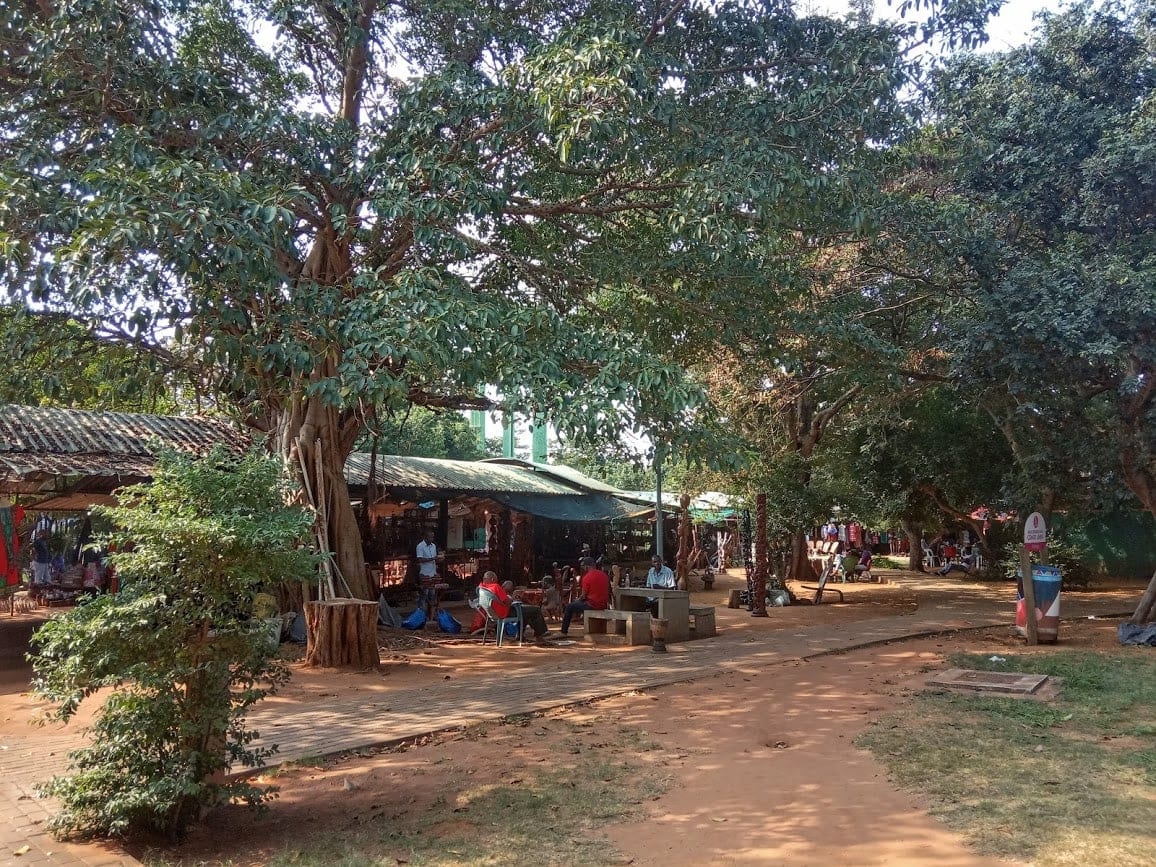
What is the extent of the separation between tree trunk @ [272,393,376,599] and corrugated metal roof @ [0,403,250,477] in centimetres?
87

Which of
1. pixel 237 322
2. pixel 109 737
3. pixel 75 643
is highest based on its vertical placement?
pixel 237 322

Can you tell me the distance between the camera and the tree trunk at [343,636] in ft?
32.4

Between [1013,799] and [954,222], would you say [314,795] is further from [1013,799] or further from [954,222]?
[954,222]

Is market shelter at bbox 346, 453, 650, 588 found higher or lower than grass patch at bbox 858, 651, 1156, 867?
higher

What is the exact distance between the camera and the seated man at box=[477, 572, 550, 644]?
39.6 ft

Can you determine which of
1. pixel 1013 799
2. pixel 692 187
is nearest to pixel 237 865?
pixel 1013 799

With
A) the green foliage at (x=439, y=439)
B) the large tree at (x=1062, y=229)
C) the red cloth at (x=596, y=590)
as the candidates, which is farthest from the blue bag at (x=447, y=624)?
the green foliage at (x=439, y=439)

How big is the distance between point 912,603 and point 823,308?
8.51 metres

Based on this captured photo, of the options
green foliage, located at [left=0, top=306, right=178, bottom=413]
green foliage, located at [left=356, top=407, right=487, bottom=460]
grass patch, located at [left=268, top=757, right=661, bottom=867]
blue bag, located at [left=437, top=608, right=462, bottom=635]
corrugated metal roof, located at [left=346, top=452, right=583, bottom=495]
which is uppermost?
green foliage, located at [left=356, top=407, right=487, bottom=460]

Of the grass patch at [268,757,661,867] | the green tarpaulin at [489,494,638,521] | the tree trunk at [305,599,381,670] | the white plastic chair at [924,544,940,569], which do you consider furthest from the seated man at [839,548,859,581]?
the grass patch at [268,757,661,867]

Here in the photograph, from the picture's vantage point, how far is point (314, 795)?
551 cm

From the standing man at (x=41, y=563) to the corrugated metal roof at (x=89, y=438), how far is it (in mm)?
3702

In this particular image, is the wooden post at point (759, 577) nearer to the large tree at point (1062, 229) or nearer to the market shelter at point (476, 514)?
the large tree at point (1062, 229)

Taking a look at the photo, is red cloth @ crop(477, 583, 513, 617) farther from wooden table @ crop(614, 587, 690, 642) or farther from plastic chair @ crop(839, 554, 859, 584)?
plastic chair @ crop(839, 554, 859, 584)
